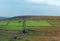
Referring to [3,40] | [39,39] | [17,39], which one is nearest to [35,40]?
[39,39]

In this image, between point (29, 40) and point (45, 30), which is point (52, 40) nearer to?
point (29, 40)

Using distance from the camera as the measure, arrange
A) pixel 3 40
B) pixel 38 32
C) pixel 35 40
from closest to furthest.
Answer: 1. pixel 3 40
2. pixel 35 40
3. pixel 38 32

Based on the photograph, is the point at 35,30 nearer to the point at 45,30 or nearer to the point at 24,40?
the point at 45,30

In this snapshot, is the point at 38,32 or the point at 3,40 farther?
the point at 38,32

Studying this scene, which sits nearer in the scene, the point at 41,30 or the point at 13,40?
the point at 13,40

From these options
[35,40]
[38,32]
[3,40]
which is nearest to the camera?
[3,40]

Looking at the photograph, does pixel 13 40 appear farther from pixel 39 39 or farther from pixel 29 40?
pixel 39 39

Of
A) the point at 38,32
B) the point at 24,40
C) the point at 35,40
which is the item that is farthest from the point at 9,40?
the point at 38,32
